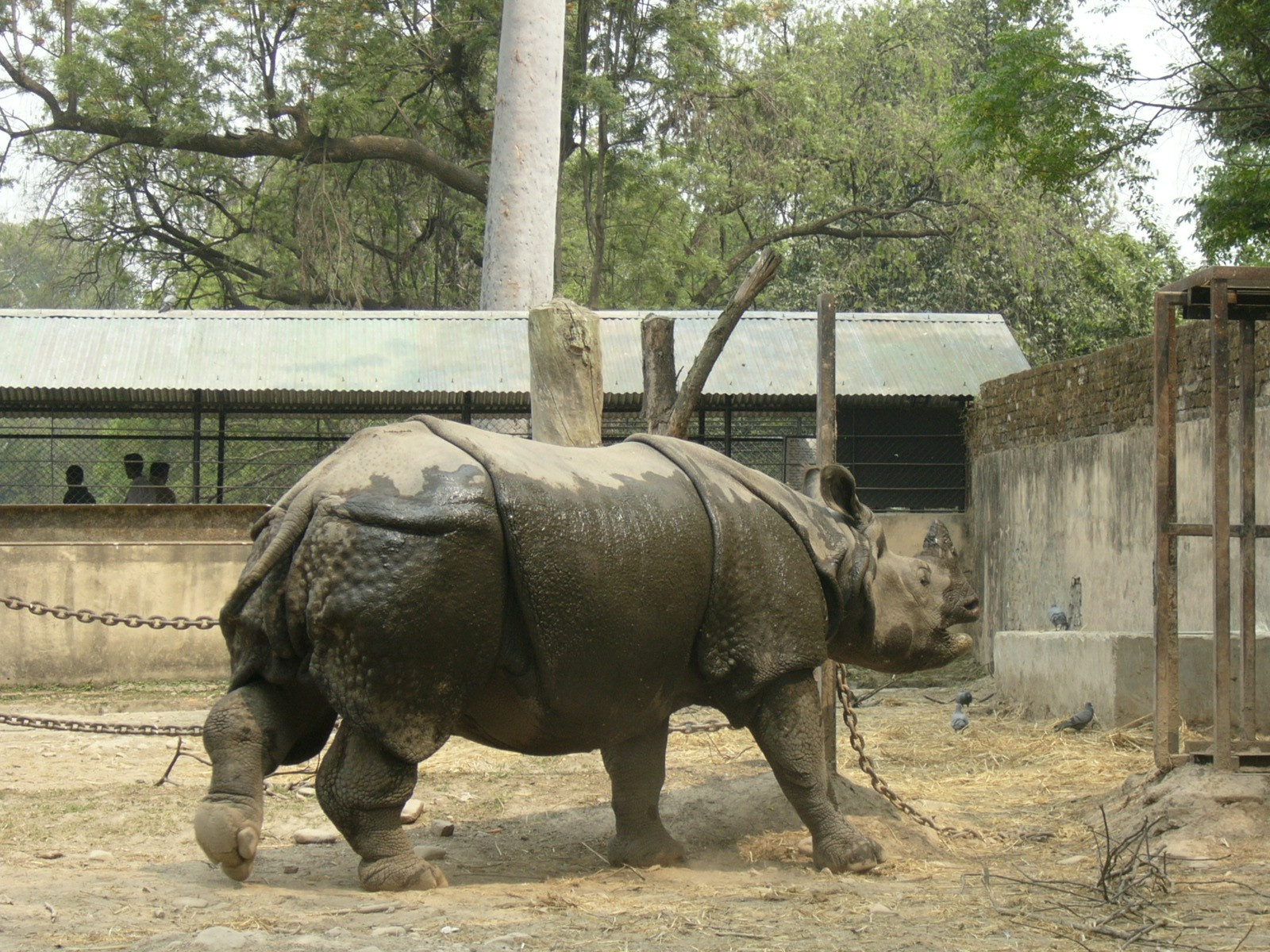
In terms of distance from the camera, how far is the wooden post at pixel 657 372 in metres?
9.79

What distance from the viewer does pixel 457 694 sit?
5.32 m

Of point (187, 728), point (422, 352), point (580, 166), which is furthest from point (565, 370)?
point (580, 166)

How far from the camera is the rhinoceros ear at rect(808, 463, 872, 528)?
21.8ft

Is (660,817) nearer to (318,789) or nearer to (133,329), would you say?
(318,789)

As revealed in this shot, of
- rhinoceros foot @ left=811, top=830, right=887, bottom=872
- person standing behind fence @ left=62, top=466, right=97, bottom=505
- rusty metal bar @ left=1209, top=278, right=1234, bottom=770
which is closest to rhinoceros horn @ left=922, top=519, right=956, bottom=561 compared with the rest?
rusty metal bar @ left=1209, top=278, right=1234, bottom=770

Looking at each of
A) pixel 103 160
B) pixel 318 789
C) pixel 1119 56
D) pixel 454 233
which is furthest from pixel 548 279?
pixel 318 789

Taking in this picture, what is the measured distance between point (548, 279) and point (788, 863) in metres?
12.7

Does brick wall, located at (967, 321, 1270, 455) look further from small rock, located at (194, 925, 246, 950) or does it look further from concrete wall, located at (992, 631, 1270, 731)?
small rock, located at (194, 925, 246, 950)

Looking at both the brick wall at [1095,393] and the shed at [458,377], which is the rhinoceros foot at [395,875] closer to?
the brick wall at [1095,393]

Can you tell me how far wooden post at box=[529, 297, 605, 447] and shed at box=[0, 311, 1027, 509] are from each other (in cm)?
763

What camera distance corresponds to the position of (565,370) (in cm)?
859

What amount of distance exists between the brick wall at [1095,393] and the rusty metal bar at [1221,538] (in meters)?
3.89

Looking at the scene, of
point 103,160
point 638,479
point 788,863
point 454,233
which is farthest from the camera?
point 454,233

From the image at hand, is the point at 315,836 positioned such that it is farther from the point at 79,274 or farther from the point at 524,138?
the point at 79,274
